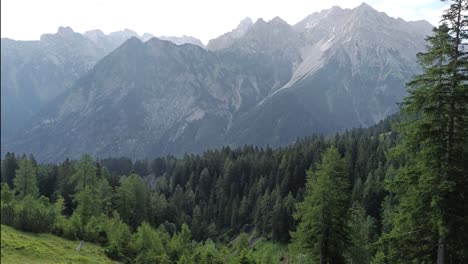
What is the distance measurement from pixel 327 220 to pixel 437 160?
43.2ft

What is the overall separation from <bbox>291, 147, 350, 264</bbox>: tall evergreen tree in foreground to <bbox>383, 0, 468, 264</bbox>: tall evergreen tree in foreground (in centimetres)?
979

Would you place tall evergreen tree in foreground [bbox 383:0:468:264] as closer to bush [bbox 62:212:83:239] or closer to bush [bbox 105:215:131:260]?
bush [bbox 105:215:131:260]

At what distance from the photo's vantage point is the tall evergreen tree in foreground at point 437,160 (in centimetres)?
2239

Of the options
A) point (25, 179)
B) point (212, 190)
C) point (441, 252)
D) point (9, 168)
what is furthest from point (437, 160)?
point (212, 190)

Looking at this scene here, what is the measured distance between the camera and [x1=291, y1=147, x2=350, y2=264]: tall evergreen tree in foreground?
34.2 meters

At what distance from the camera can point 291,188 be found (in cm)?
14200

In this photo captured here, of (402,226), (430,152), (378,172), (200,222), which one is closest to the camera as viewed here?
(430,152)

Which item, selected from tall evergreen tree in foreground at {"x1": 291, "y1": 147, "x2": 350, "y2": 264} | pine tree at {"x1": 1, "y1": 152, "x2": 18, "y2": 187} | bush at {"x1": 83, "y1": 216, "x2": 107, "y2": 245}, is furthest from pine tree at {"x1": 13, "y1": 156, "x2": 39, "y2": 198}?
tall evergreen tree in foreground at {"x1": 291, "y1": 147, "x2": 350, "y2": 264}

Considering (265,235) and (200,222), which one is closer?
(265,235)

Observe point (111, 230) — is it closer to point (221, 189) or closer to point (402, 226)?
point (402, 226)

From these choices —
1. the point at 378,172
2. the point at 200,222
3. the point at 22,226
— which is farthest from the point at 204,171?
the point at 22,226

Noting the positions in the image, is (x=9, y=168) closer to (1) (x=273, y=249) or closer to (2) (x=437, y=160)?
(1) (x=273, y=249)

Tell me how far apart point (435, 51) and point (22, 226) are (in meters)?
34.8

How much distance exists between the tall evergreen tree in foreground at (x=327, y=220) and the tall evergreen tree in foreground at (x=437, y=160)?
9.79 m
